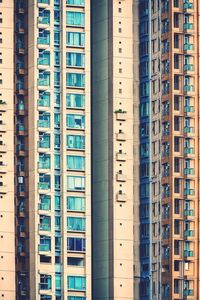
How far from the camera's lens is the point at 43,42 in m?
143

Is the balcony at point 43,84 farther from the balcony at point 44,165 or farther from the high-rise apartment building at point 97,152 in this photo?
the balcony at point 44,165

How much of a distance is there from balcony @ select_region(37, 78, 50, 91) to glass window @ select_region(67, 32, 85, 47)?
11.3 ft

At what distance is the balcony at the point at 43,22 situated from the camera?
143 meters

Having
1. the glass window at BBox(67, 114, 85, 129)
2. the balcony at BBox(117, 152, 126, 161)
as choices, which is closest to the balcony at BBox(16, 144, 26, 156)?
the glass window at BBox(67, 114, 85, 129)

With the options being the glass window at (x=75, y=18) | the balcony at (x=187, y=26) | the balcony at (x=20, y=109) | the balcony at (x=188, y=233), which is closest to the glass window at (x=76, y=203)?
the balcony at (x=20, y=109)

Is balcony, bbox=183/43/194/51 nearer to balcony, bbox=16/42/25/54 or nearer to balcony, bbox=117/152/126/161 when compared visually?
balcony, bbox=117/152/126/161

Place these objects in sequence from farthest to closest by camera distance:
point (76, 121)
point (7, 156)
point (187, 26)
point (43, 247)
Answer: point (187, 26)
point (76, 121)
point (7, 156)
point (43, 247)

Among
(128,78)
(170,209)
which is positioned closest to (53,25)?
(128,78)

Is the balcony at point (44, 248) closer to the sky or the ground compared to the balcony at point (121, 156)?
closer to the ground

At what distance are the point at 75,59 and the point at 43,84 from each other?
324cm

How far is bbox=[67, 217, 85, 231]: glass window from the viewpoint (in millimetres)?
142625

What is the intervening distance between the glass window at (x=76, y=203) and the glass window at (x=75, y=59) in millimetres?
10423

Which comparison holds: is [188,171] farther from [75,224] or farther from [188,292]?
[75,224]

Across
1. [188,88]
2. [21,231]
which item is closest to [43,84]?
[21,231]
